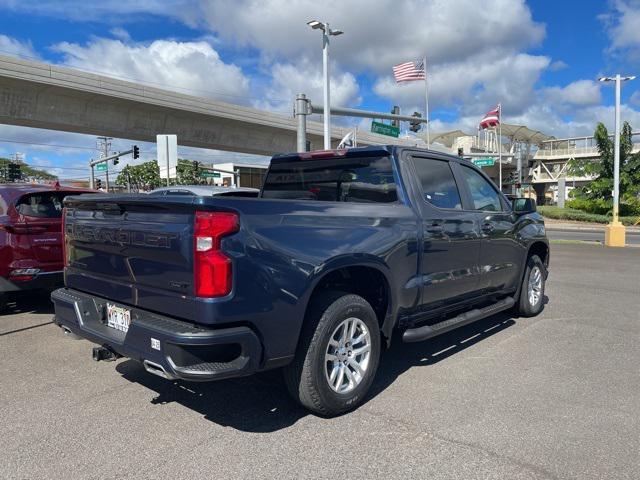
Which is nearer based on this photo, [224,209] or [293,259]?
[224,209]

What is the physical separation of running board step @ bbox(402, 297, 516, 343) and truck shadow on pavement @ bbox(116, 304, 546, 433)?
42 cm

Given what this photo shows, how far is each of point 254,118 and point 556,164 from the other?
201 feet

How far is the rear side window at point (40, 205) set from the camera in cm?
627

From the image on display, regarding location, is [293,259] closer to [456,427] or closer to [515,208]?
[456,427]

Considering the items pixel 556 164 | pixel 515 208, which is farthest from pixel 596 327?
pixel 556 164

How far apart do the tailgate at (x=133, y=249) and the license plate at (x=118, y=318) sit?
0.25 ft

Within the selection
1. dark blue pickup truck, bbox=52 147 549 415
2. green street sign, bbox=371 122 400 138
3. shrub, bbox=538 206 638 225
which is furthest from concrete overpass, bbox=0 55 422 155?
dark blue pickup truck, bbox=52 147 549 415

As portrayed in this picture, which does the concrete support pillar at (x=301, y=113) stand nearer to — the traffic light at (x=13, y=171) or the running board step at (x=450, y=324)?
the running board step at (x=450, y=324)

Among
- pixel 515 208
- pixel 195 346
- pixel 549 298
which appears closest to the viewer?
pixel 195 346

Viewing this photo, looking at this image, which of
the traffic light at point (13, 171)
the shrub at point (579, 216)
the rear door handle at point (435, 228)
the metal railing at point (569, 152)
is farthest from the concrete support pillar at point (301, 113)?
the metal railing at point (569, 152)

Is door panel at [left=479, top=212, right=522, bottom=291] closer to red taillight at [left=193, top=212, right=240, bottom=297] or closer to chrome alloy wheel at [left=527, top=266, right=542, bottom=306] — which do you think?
chrome alloy wheel at [left=527, top=266, right=542, bottom=306]

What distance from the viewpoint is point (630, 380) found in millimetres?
4348

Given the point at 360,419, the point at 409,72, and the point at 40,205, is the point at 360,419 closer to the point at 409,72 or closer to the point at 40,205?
the point at 40,205

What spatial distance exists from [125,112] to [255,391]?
81.8 ft
